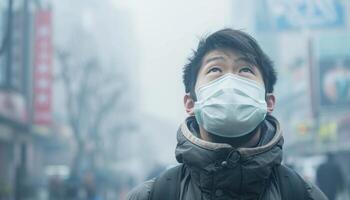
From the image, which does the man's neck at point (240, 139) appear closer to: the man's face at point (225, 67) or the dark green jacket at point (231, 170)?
the dark green jacket at point (231, 170)

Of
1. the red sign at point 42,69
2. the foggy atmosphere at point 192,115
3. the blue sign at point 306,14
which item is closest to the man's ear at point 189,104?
the foggy atmosphere at point 192,115

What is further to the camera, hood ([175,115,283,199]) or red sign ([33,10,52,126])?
red sign ([33,10,52,126])

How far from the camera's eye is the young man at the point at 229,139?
213cm

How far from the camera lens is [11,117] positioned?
945 inches

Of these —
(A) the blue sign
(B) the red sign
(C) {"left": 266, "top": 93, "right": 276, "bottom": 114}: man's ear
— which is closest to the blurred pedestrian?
(C) {"left": 266, "top": 93, "right": 276, "bottom": 114}: man's ear

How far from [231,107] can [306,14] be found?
4305 cm

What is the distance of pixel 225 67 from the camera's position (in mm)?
2311

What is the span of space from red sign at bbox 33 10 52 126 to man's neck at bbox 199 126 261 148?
20.2m

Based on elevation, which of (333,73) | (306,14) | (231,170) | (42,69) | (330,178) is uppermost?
(231,170)

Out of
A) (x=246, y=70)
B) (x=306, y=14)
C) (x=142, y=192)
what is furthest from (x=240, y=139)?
(x=306, y=14)

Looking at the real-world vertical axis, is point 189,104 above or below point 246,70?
below

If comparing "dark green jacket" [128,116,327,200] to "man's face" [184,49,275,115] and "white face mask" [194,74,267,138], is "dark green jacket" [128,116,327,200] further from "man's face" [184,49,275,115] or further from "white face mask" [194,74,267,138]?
"man's face" [184,49,275,115]

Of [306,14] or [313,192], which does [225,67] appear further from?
[306,14]

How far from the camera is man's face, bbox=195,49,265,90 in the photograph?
2.29m
